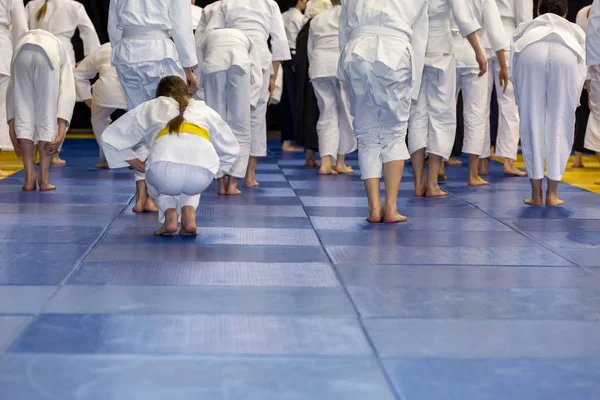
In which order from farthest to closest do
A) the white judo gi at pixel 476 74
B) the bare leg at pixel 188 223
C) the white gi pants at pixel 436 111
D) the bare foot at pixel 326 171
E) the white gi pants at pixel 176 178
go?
the bare foot at pixel 326 171, the white judo gi at pixel 476 74, the white gi pants at pixel 436 111, the bare leg at pixel 188 223, the white gi pants at pixel 176 178

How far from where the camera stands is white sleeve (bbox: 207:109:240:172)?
5805mm

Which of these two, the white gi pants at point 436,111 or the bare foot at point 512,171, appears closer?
the white gi pants at point 436,111

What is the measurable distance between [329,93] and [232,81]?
7.38ft

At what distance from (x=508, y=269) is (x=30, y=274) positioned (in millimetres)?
2302

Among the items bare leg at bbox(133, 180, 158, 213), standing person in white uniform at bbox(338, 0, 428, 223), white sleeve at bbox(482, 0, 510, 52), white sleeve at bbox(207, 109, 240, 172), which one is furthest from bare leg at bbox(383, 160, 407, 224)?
white sleeve at bbox(482, 0, 510, 52)

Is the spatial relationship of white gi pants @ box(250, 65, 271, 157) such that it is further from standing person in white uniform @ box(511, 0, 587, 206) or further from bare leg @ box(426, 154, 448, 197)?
standing person in white uniform @ box(511, 0, 587, 206)

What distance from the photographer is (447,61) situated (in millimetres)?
7383

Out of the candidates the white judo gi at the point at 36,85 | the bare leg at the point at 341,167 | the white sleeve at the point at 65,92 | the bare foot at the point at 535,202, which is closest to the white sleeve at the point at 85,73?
the white sleeve at the point at 65,92

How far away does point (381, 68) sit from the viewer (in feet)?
19.5

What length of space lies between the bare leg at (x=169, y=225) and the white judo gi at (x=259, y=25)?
→ 2601 mm

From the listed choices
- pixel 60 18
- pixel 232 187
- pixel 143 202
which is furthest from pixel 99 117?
pixel 143 202

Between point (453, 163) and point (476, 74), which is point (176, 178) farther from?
point (453, 163)

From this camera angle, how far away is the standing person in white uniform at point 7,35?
885 cm

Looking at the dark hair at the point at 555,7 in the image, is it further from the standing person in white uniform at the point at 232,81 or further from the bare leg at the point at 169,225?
the bare leg at the point at 169,225
